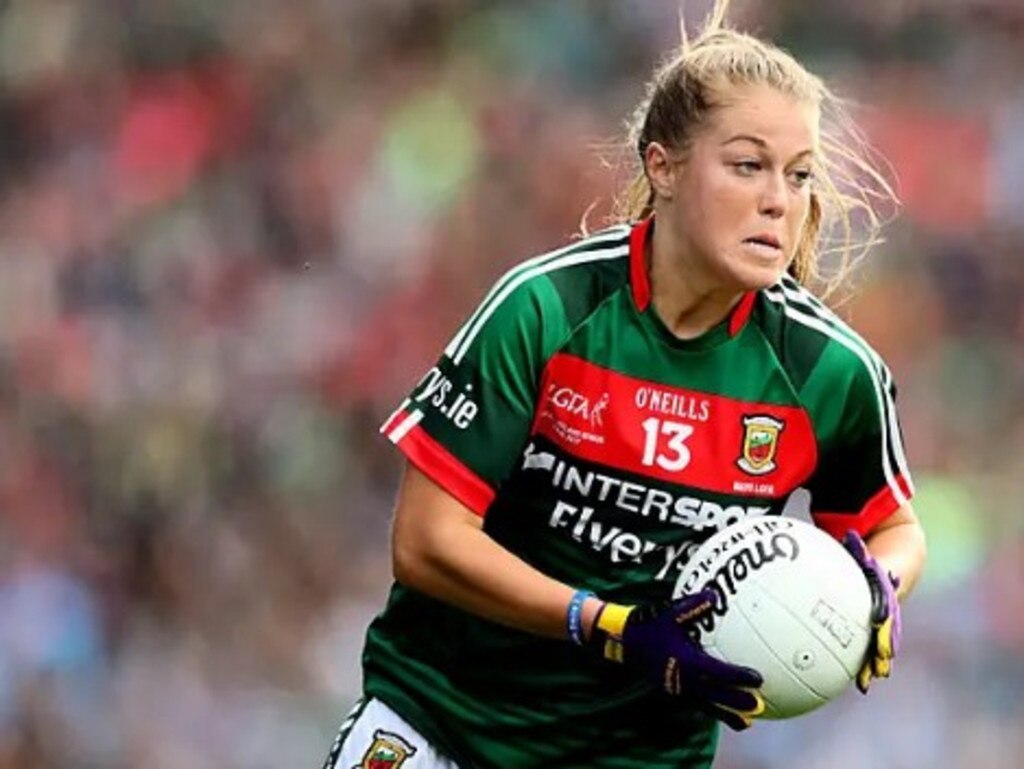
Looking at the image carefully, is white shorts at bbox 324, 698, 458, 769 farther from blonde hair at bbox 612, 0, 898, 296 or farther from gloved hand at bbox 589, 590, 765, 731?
blonde hair at bbox 612, 0, 898, 296

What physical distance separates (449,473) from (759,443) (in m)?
0.55

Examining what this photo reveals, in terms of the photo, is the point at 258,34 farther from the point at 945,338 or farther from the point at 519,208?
the point at 945,338

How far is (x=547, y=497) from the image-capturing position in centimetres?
386

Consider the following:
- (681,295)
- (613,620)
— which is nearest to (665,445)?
(681,295)

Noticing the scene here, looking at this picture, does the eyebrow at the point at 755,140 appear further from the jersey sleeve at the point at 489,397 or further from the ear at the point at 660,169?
the jersey sleeve at the point at 489,397

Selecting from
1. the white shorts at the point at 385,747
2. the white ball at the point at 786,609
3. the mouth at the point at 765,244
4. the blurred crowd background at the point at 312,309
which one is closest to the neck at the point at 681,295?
the mouth at the point at 765,244

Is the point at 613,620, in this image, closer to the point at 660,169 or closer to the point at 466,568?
the point at 466,568

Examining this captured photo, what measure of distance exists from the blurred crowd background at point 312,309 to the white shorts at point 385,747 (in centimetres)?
293

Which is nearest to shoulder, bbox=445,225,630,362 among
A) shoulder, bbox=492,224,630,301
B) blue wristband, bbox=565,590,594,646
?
shoulder, bbox=492,224,630,301

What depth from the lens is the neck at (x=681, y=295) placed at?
386 centimetres

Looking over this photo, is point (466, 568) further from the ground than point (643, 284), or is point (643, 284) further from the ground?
point (643, 284)

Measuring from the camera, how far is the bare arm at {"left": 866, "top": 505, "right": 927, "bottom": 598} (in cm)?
394

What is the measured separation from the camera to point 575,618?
3.63 meters

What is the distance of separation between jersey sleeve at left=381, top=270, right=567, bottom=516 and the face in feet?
0.96
